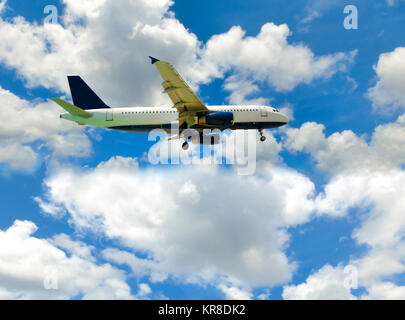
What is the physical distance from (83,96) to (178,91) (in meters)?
18.4

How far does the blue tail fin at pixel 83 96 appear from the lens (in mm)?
60766

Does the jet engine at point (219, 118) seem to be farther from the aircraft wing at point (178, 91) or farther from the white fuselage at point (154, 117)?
the white fuselage at point (154, 117)

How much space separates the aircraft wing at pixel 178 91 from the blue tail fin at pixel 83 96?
46.4 ft

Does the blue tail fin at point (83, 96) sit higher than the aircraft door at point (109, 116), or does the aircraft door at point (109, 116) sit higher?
the blue tail fin at point (83, 96)

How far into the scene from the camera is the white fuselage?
186ft

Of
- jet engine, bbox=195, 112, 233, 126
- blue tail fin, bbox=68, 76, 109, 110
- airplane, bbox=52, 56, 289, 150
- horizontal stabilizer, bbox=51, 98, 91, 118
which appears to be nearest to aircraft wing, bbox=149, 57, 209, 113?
airplane, bbox=52, 56, 289, 150

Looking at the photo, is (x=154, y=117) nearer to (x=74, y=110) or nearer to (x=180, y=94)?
(x=180, y=94)

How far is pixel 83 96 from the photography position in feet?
201

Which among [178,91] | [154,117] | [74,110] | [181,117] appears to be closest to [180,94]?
[178,91]

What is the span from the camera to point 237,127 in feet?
186

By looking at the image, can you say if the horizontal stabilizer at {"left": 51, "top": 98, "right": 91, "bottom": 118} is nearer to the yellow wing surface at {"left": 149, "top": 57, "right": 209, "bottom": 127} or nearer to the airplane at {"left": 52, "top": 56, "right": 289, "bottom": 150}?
the airplane at {"left": 52, "top": 56, "right": 289, "bottom": 150}

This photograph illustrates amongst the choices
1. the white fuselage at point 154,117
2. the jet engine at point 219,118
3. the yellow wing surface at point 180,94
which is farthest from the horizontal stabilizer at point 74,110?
the jet engine at point 219,118
